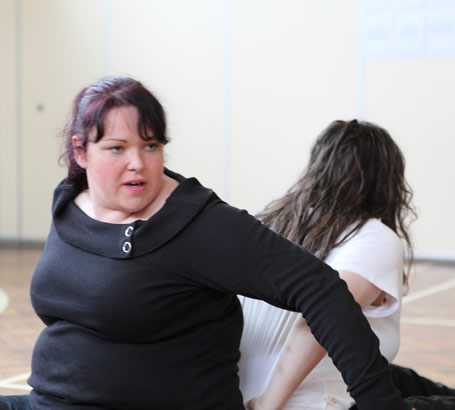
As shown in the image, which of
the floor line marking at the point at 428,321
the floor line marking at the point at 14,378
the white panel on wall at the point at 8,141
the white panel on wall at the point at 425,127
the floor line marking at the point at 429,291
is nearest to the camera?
the floor line marking at the point at 14,378

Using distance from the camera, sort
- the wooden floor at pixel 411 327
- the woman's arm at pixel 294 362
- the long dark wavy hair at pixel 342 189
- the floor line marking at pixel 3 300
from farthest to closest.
Answer: the floor line marking at pixel 3 300 → the wooden floor at pixel 411 327 → the long dark wavy hair at pixel 342 189 → the woman's arm at pixel 294 362

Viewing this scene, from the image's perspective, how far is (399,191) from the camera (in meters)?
2.08

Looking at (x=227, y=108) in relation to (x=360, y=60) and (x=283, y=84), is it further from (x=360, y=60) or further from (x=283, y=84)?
(x=360, y=60)

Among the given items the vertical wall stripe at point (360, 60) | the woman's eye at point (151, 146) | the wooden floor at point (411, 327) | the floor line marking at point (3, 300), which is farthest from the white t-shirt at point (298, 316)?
the vertical wall stripe at point (360, 60)

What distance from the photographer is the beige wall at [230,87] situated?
7113mm

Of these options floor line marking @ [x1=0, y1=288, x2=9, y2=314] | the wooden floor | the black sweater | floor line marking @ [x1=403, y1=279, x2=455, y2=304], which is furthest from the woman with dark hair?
floor line marking @ [x1=403, y1=279, x2=455, y2=304]

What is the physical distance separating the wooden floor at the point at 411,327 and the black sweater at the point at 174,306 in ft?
5.41

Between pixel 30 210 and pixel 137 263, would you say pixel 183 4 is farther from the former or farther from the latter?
pixel 137 263

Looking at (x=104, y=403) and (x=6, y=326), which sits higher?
(x=104, y=403)

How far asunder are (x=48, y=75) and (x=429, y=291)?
185 inches

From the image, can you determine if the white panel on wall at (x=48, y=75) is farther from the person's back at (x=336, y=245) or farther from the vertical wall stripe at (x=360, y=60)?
the person's back at (x=336, y=245)

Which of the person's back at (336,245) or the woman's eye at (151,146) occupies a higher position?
the woman's eye at (151,146)

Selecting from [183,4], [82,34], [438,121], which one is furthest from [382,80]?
[82,34]

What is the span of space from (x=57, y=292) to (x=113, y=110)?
355mm
